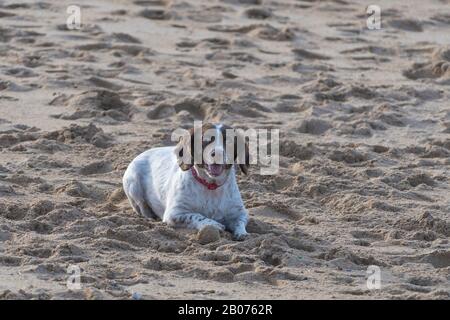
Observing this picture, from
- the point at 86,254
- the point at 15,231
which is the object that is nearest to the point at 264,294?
the point at 86,254

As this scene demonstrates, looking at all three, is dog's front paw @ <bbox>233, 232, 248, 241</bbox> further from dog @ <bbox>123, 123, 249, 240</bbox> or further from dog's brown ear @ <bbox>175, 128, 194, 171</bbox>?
dog's brown ear @ <bbox>175, 128, 194, 171</bbox>

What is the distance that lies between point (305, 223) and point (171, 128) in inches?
100.0

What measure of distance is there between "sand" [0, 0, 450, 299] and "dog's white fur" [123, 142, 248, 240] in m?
0.17

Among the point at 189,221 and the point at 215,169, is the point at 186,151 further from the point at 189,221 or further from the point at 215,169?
the point at 189,221

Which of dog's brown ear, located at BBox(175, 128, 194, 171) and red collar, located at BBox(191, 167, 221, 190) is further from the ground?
dog's brown ear, located at BBox(175, 128, 194, 171)

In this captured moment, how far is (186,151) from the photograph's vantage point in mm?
8891

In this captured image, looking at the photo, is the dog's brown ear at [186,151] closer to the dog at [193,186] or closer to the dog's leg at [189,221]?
the dog at [193,186]

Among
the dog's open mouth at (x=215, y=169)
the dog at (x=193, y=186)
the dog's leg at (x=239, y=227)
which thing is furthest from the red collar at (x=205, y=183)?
the dog's leg at (x=239, y=227)

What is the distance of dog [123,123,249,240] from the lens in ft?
28.7

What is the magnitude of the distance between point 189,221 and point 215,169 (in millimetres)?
409

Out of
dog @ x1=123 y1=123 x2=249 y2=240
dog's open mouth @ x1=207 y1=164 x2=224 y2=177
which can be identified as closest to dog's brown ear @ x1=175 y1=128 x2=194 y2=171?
dog @ x1=123 y1=123 x2=249 y2=240

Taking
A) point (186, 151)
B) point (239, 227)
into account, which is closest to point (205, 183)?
point (186, 151)

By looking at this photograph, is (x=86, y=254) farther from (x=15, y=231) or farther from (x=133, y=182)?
(x=133, y=182)
